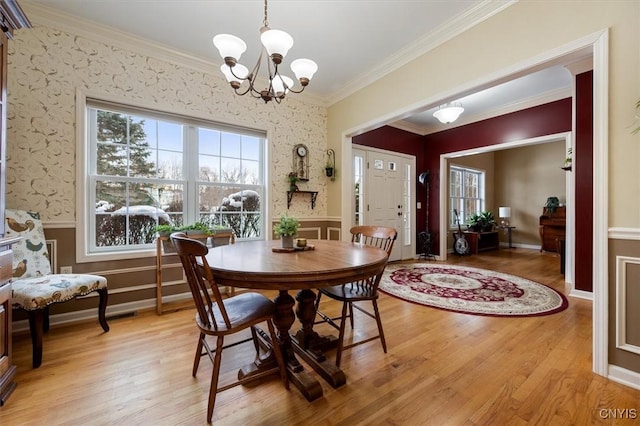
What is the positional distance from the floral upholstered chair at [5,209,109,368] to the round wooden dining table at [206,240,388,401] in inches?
46.9

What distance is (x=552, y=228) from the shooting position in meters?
6.02

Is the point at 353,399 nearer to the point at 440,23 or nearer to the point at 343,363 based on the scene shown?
the point at 343,363

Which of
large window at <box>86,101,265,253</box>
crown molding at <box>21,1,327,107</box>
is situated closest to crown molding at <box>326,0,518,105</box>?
large window at <box>86,101,265,253</box>

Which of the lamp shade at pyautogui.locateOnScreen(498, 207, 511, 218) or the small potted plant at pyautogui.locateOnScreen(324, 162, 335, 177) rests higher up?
the small potted plant at pyautogui.locateOnScreen(324, 162, 335, 177)

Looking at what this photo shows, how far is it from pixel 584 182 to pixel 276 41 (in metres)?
3.77

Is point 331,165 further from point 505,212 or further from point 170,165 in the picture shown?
point 505,212

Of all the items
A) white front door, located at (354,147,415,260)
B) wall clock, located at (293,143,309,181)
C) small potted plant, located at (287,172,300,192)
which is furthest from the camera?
white front door, located at (354,147,415,260)

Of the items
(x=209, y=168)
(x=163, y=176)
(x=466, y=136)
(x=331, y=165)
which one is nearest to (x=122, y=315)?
(x=163, y=176)

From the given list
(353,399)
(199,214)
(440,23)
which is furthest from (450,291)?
(199,214)

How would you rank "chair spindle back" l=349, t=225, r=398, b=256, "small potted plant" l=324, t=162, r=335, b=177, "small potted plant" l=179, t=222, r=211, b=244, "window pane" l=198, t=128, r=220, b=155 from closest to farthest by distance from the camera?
1. "chair spindle back" l=349, t=225, r=398, b=256
2. "small potted plant" l=179, t=222, r=211, b=244
3. "window pane" l=198, t=128, r=220, b=155
4. "small potted plant" l=324, t=162, r=335, b=177

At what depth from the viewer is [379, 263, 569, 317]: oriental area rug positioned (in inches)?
108

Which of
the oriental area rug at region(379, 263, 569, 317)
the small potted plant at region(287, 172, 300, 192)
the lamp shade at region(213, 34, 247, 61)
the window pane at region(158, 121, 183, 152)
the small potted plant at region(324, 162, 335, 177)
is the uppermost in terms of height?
the lamp shade at region(213, 34, 247, 61)

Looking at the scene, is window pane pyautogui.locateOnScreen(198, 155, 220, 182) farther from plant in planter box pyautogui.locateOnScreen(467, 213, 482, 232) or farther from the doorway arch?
plant in planter box pyautogui.locateOnScreen(467, 213, 482, 232)

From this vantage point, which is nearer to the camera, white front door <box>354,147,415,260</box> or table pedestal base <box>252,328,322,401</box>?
table pedestal base <box>252,328,322,401</box>
